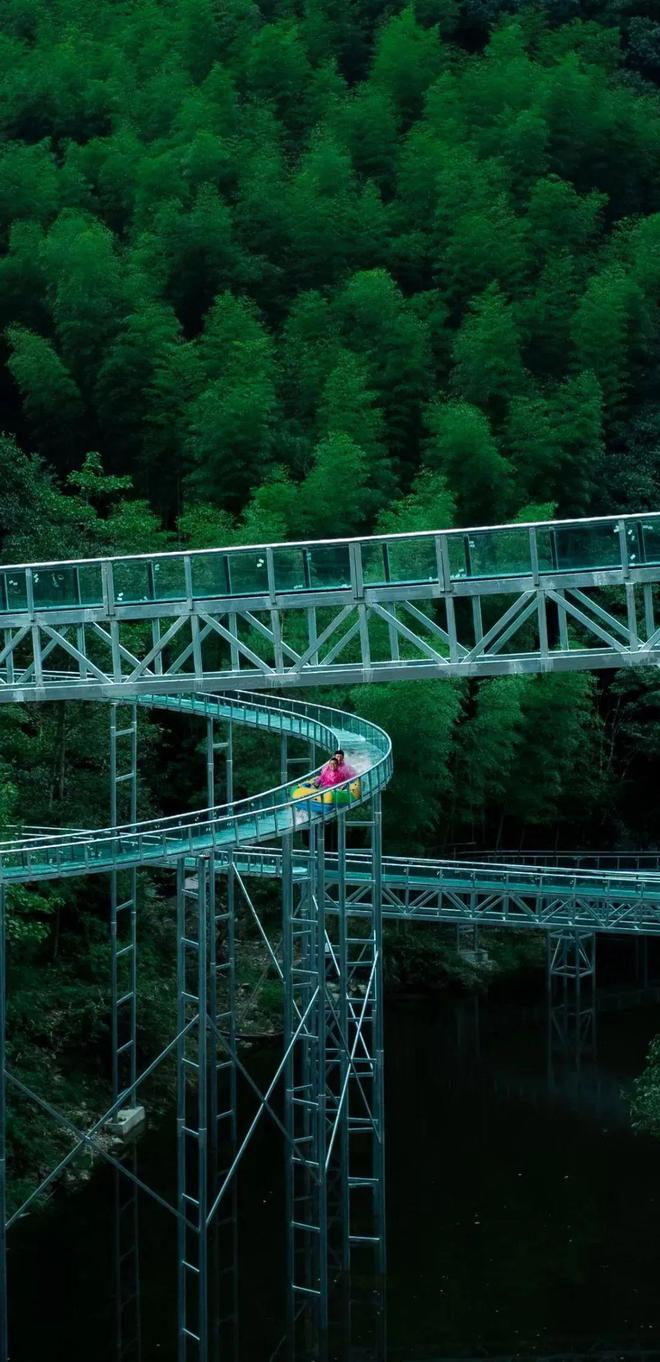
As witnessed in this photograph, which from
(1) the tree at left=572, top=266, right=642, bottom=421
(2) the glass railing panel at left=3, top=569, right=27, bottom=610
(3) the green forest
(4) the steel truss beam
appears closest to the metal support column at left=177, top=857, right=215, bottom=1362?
(2) the glass railing panel at left=3, top=569, right=27, bottom=610

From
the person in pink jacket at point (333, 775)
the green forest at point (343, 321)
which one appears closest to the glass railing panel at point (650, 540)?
the person in pink jacket at point (333, 775)

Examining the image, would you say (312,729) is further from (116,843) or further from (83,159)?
(83,159)

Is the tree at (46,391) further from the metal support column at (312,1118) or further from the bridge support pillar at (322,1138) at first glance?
the metal support column at (312,1118)

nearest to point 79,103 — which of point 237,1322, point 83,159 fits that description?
point 83,159

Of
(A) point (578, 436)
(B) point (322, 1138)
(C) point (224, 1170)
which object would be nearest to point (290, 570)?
(B) point (322, 1138)

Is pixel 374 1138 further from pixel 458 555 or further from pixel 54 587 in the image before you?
pixel 54 587

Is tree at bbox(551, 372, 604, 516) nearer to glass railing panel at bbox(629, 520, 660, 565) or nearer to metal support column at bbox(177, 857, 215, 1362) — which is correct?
glass railing panel at bbox(629, 520, 660, 565)

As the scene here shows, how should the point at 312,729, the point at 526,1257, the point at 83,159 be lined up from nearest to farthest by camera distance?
the point at 526,1257
the point at 312,729
the point at 83,159
